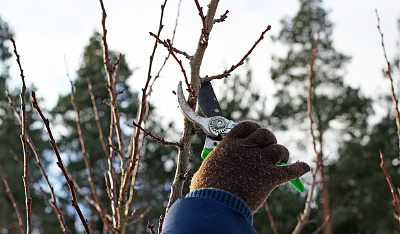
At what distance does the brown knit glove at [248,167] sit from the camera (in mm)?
1307

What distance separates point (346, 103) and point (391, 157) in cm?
276

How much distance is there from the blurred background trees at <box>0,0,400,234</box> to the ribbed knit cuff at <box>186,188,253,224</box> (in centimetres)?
1338

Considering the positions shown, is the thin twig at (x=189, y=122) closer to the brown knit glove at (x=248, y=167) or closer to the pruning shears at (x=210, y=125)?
the pruning shears at (x=210, y=125)

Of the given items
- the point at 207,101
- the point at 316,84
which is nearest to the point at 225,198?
the point at 207,101

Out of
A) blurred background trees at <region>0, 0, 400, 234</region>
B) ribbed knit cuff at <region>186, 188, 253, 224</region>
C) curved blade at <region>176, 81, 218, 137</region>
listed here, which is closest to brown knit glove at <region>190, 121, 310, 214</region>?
ribbed knit cuff at <region>186, 188, 253, 224</region>

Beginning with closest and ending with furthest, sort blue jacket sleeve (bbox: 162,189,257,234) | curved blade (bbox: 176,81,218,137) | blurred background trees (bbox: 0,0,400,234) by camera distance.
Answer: blue jacket sleeve (bbox: 162,189,257,234) → curved blade (bbox: 176,81,218,137) → blurred background trees (bbox: 0,0,400,234)

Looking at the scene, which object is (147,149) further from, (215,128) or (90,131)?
(215,128)

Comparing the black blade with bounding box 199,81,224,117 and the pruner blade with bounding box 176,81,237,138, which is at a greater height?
the black blade with bounding box 199,81,224,117

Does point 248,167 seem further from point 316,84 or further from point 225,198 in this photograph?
point 316,84

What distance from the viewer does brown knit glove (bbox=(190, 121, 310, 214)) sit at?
4.29 ft

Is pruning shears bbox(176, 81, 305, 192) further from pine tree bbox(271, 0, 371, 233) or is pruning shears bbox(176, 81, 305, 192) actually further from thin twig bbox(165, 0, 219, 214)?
pine tree bbox(271, 0, 371, 233)

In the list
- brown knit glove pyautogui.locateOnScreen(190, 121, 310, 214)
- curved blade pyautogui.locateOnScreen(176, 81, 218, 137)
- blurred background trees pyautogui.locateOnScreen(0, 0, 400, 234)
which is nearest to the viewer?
brown knit glove pyautogui.locateOnScreen(190, 121, 310, 214)

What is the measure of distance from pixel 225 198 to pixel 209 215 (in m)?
0.08

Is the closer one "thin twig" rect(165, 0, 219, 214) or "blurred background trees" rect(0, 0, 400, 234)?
"thin twig" rect(165, 0, 219, 214)
